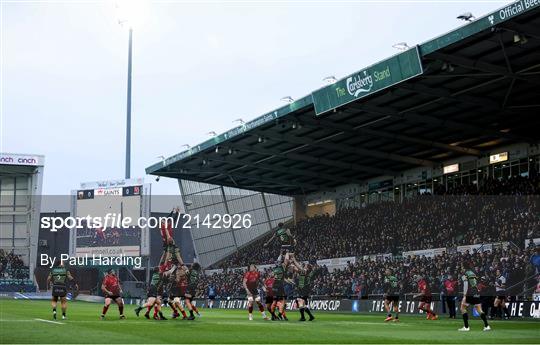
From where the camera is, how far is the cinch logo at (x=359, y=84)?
40938mm

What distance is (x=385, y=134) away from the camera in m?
52.2

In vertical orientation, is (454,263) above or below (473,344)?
above

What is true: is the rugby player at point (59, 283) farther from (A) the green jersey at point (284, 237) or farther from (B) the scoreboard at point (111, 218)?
(B) the scoreboard at point (111, 218)

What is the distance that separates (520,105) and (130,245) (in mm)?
36777

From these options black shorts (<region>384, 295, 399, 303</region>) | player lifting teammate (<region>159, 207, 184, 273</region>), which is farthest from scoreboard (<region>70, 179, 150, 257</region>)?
black shorts (<region>384, 295, 399, 303</region>)

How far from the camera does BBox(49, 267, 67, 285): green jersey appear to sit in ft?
97.7

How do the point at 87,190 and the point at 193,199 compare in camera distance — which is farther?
the point at 193,199

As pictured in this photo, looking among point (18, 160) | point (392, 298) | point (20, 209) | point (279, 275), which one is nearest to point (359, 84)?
point (392, 298)

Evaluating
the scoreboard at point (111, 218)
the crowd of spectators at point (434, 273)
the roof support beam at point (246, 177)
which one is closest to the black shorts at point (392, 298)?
the crowd of spectators at point (434, 273)

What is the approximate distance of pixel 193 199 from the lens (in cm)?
8288

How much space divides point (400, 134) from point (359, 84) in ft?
39.0

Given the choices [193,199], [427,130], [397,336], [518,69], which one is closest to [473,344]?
[397,336]

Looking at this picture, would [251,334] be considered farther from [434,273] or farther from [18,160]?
[18,160]

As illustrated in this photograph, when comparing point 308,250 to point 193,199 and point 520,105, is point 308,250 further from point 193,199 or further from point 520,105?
point 520,105
